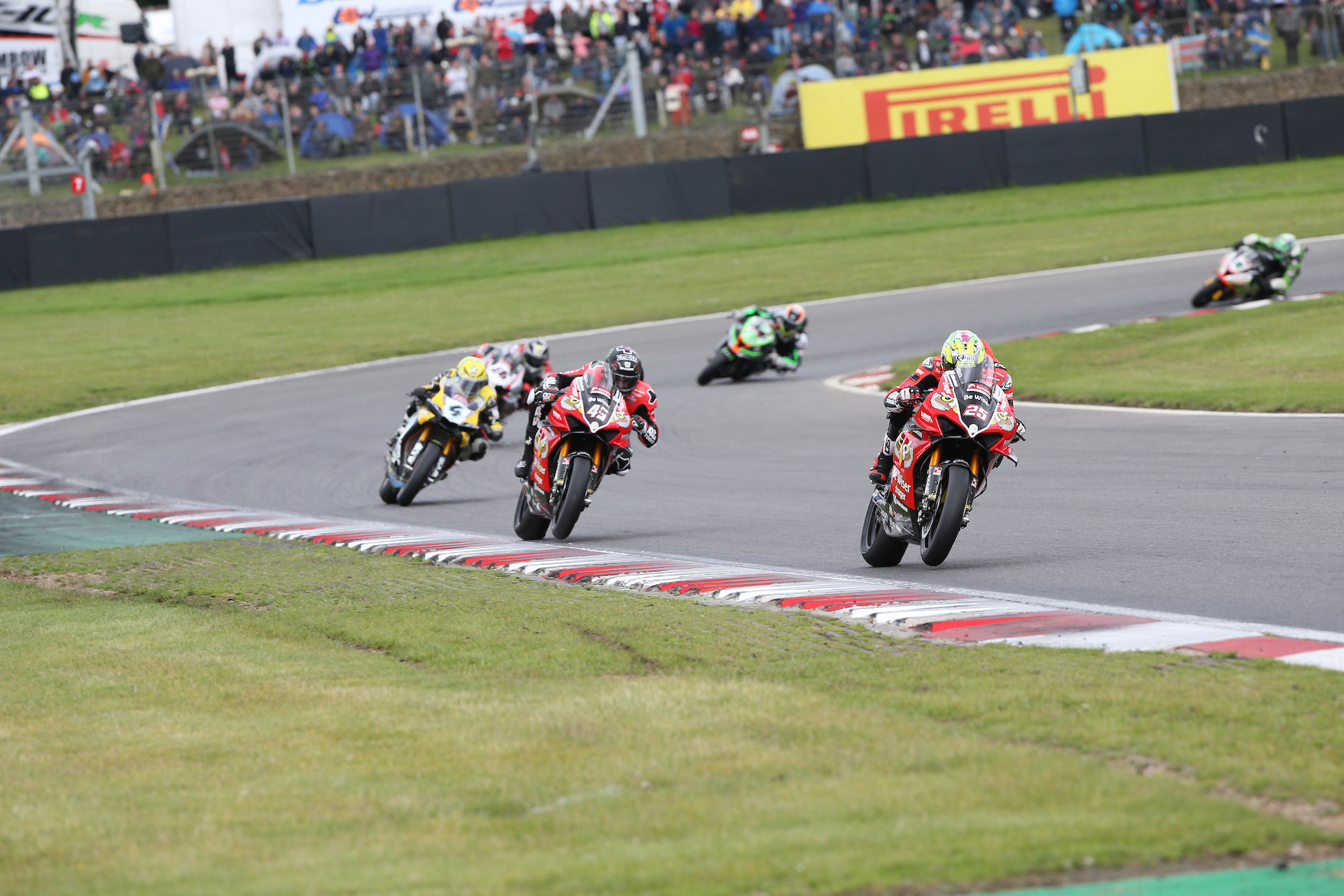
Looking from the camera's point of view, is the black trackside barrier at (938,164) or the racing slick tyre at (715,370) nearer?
the racing slick tyre at (715,370)

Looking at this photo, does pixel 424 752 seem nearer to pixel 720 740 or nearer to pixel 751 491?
pixel 720 740

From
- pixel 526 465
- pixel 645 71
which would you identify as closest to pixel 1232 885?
pixel 526 465

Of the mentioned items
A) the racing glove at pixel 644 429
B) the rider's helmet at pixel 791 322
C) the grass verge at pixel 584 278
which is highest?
the grass verge at pixel 584 278

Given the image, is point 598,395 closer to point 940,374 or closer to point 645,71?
point 940,374

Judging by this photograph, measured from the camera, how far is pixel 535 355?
17.2m

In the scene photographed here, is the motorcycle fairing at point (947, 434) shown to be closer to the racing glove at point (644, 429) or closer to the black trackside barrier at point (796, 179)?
the racing glove at point (644, 429)

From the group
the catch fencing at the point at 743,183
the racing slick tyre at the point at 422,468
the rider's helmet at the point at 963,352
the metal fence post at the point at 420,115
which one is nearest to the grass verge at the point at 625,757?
the rider's helmet at the point at 963,352

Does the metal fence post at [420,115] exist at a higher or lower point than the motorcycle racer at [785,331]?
higher

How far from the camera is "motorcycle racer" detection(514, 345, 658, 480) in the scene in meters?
11.5

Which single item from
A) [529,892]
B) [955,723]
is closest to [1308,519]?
[955,723]

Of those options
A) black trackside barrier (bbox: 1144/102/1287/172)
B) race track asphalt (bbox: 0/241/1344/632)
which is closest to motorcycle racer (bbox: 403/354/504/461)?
race track asphalt (bbox: 0/241/1344/632)

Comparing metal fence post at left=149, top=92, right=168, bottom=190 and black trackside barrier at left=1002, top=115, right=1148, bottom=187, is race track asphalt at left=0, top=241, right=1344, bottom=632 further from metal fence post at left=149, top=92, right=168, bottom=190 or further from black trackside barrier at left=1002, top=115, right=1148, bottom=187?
metal fence post at left=149, top=92, right=168, bottom=190

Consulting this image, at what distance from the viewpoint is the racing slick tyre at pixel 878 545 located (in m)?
9.72

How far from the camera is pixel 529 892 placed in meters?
4.08
